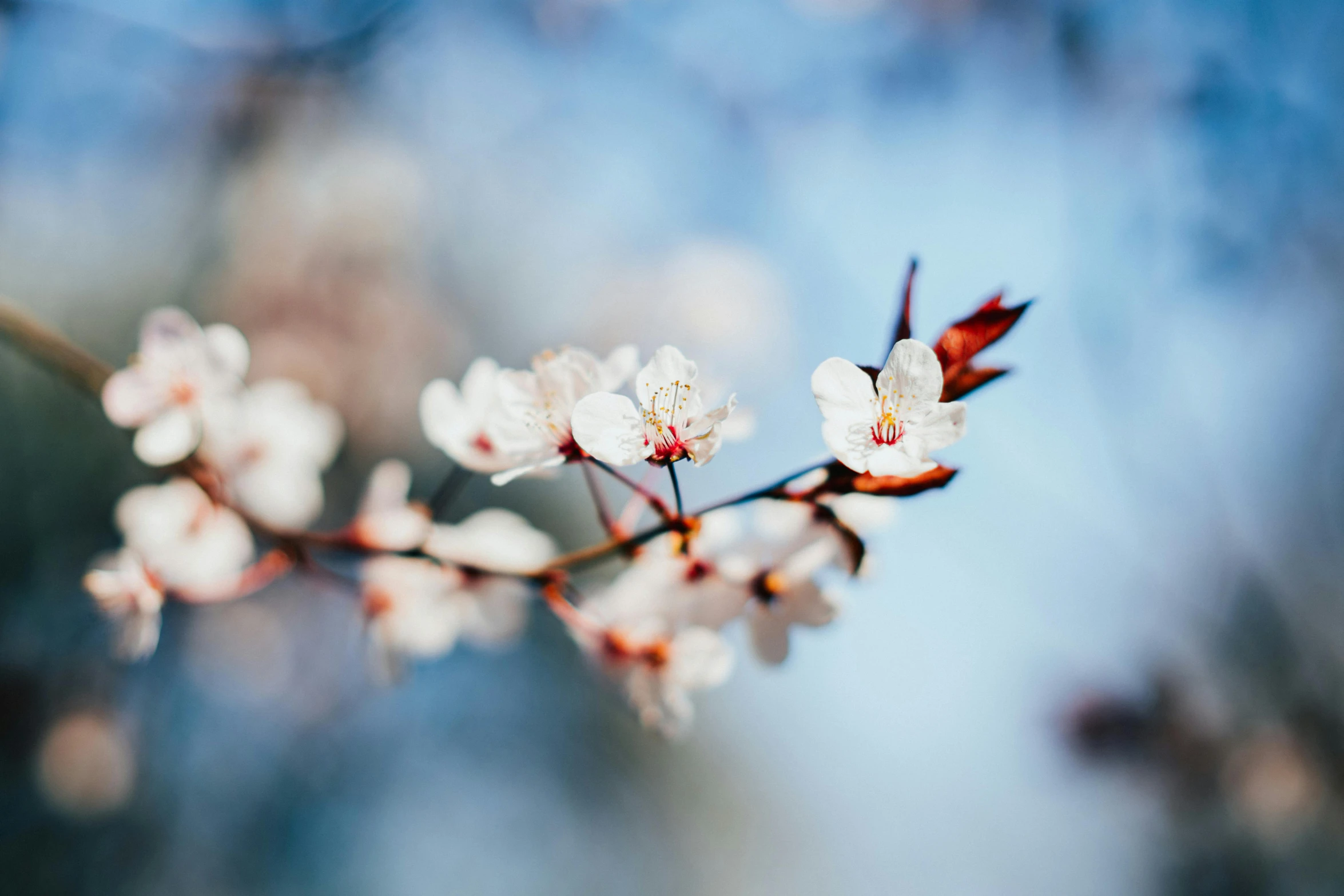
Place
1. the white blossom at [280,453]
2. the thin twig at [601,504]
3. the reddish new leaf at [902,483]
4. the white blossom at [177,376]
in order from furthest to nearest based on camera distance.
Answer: the white blossom at [280,453]
the white blossom at [177,376]
the thin twig at [601,504]
the reddish new leaf at [902,483]

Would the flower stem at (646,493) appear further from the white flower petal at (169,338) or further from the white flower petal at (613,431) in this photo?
the white flower petal at (169,338)

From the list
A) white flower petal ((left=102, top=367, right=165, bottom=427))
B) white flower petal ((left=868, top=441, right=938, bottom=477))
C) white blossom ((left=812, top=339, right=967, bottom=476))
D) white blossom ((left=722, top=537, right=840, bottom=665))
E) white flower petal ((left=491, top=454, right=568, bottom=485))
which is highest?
white blossom ((left=812, top=339, right=967, bottom=476))

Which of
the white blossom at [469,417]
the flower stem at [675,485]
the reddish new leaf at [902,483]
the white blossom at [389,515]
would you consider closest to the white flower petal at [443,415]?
the white blossom at [469,417]

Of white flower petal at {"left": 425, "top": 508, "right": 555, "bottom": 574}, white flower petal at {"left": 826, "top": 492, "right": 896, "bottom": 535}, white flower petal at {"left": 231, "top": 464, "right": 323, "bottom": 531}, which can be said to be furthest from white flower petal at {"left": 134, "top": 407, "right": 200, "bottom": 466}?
white flower petal at {"left": 826, "top": 492, "right": 896, "bottom": 535}

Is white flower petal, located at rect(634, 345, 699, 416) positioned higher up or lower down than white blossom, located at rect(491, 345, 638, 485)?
higher up

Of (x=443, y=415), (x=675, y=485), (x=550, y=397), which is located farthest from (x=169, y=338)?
(x=675, y=485)

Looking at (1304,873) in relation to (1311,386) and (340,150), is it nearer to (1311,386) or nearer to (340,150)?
(1311,386)

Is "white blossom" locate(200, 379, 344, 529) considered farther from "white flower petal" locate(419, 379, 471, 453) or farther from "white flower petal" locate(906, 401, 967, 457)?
"white flower petal" locate(906, 401, 967, 457)
